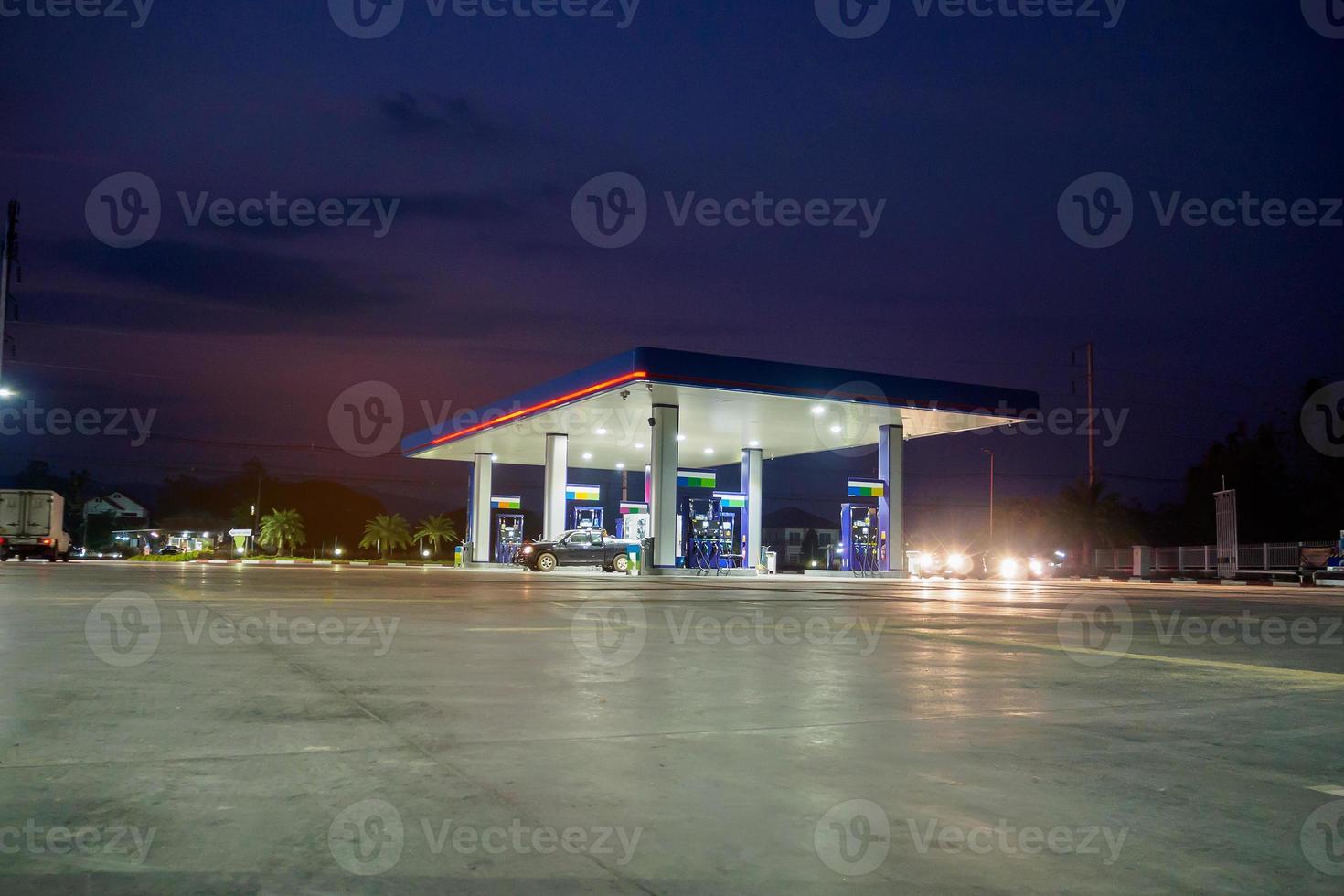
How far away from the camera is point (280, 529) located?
97.9 m

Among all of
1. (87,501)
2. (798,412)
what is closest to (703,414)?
(798,412)

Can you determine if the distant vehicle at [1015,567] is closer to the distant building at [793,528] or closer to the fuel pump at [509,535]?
the fuel pump at [509,535]

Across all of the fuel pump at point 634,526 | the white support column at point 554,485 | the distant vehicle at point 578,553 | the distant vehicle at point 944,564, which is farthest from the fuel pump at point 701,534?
the distant vehicle at point 944,564

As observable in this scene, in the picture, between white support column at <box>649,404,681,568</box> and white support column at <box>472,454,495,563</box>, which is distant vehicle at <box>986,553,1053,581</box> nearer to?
white support column at <box>649,404,681,568</box>

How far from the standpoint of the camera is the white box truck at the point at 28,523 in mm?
40125

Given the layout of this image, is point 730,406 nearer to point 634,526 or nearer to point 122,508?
point 634,526

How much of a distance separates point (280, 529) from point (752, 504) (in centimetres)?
6770

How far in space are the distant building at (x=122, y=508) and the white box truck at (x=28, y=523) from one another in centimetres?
8763

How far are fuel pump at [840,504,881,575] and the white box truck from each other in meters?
32.4

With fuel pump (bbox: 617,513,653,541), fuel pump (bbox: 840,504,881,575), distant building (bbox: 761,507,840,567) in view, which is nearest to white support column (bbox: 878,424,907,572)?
fuel pump (bbox: 840,504,881,575)

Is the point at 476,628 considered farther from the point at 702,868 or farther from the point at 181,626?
the point at 702,868

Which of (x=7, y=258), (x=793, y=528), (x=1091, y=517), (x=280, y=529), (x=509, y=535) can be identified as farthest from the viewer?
(x=793, y=528)

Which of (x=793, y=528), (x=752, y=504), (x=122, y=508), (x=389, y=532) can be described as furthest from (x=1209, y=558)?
(x=122, y=508)

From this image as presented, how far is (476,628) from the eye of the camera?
11.6m
